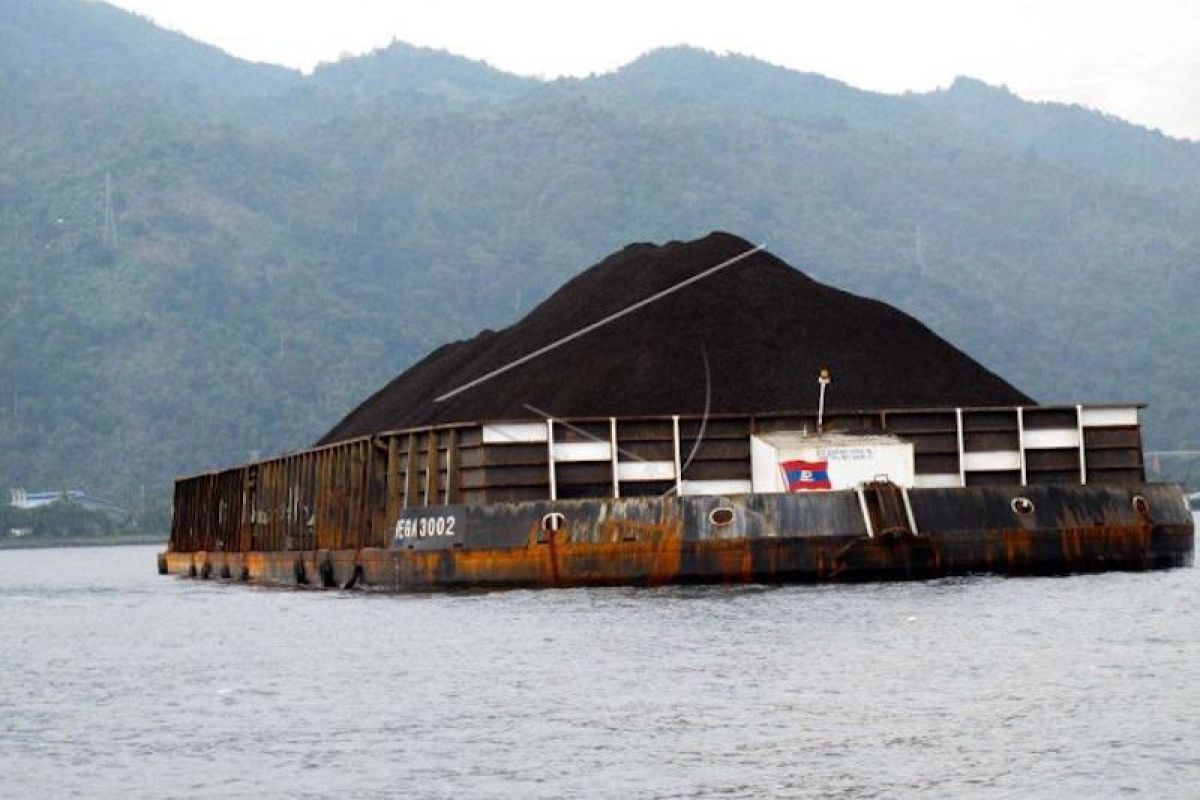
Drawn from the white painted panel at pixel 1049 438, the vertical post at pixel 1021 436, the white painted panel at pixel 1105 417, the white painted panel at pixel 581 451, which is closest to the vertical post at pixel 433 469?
the white painted panel at pixel 581 451

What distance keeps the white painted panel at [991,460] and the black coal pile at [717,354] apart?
3824mm

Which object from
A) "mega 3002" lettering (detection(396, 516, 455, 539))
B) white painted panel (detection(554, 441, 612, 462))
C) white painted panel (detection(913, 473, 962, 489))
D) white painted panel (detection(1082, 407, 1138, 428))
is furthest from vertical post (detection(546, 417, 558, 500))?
white painted panel (detection(1082, 407, 1138, 428))

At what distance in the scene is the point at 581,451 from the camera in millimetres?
53438

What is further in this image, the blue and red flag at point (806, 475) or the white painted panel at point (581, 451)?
the white painted panel at point (581, 451)

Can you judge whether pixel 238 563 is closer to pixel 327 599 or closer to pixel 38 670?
pixel 327 599

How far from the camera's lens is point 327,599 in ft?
192

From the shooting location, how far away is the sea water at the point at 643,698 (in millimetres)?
25094

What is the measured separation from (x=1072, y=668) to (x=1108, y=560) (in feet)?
66.0

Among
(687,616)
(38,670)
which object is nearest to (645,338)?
(687,616)

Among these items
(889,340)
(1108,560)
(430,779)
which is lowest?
(430,779)

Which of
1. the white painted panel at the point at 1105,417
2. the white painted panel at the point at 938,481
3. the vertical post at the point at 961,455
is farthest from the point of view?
the white painted panel at the point at 1105,417

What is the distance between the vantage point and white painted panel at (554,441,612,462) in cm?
5338

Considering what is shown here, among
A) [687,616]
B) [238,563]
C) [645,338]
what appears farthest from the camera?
[238,563]

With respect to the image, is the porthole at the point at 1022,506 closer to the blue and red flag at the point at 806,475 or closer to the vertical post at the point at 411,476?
the blue and red flag at the point at 806,475
